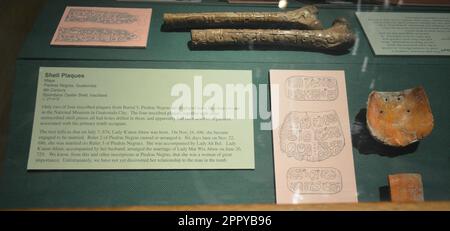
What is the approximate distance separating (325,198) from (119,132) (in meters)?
1.01

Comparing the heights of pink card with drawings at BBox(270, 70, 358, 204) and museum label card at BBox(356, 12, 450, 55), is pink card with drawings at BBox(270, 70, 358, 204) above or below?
below

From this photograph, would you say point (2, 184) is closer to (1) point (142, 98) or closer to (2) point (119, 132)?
(2) point (119, 132)

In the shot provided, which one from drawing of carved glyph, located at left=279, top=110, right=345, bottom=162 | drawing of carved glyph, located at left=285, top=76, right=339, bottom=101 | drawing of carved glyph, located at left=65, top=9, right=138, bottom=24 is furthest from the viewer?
drawing of carved glyph, located at left=65, top=9, right=138, bottom=24

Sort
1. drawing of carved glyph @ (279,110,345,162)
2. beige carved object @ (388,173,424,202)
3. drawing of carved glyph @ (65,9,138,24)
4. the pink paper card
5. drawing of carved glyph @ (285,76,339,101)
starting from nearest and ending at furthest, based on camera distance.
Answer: beige carved object @ (388,173,424,202), drawing of carved glyph @ (279,110,345,162), drawing of carved glyph @ (285,76,339,101), the pink paper card, drawing of carved glyph @ (65,9,138,24)

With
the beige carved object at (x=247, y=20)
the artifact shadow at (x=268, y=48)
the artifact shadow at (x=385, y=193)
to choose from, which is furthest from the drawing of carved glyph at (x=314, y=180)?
the beige carved object at (x=247, y=20)

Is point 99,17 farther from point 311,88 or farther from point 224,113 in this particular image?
point 311,88

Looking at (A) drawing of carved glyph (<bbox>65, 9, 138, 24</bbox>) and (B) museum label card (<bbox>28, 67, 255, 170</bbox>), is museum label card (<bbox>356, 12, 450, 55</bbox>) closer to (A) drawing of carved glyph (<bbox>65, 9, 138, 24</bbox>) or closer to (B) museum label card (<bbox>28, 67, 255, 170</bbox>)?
(B) museum label card (<bbox>28, 67, 255, 170</bbox>)

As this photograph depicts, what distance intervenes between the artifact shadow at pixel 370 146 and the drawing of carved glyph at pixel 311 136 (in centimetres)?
9

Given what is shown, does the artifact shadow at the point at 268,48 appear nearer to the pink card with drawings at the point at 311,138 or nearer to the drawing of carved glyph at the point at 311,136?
the pink card with drawings at the point at 311,138

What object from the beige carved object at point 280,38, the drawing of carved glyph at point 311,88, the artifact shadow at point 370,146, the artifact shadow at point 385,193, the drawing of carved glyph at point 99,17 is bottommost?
the artifact shadow at point 385,193

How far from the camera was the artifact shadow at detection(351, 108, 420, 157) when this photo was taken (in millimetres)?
1905

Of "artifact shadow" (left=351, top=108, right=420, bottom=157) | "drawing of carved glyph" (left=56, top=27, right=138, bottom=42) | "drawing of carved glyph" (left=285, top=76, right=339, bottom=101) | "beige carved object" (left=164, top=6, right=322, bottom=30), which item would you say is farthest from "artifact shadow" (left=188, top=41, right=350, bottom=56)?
"artifact shadow" (left=351, top=108, right=420, bottom=157)

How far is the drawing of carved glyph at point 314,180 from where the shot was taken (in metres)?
1.76

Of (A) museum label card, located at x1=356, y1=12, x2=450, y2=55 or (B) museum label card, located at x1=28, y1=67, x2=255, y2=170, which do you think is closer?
(B) museum label card, located at x1=28, y1=67, x2=255, y2=170
